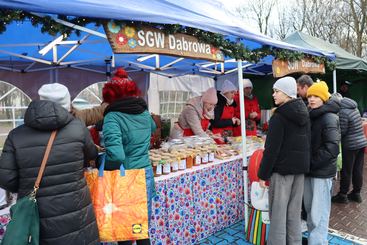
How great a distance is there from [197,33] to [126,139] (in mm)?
1375

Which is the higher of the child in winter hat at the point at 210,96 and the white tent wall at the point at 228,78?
the white tent wall at the point at 228,78

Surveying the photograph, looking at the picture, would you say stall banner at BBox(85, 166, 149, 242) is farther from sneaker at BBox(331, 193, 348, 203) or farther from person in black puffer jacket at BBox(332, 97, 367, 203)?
sneaker at BBox(331, 193, 348, 203)

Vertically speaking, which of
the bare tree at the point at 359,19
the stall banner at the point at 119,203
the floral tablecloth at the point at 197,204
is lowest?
the floral tablecloth at the point at 197,204

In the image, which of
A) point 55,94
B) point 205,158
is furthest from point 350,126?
point 55,94

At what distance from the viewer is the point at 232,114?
4.73m

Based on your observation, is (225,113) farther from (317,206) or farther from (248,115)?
(317,206)

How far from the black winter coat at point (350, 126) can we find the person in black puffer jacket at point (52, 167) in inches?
151

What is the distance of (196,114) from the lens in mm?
4246

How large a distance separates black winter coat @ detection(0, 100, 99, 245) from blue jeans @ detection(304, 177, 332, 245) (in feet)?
7.13

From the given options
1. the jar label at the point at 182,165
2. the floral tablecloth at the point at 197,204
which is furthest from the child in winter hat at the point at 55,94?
the jar label at the point at 182,165

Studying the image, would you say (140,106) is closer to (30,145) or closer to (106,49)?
(30,145)

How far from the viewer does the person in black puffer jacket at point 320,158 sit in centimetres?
291

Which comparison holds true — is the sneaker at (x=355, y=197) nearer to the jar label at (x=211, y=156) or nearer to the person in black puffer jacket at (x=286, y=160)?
the person in black puffer jacket at (x=286, y=160)

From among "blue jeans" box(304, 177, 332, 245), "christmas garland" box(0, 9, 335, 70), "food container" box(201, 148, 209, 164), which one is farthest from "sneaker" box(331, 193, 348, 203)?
"food container" box(201, 148, 209, 164)
